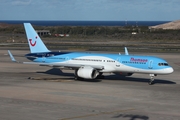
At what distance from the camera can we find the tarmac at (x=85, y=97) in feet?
95.6

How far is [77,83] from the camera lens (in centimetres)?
4494

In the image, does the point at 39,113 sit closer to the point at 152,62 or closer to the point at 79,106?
the point at 79,106

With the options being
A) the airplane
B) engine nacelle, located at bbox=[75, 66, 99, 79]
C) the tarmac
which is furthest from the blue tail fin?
engine nacelle, located at bbox=[75, 66, 99, 79]

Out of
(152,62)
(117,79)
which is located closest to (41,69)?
(117,79)

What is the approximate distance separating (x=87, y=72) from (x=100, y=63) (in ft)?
7.59

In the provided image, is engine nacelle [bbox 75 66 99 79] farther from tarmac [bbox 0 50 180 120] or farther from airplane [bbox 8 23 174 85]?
tarmac [bbox 0 50 180 120]

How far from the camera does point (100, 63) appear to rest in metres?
46.7

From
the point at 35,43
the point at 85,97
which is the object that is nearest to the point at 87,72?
the point at 85,97

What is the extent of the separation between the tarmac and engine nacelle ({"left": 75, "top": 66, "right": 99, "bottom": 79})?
0.78 m

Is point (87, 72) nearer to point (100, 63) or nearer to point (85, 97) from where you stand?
point (100, 63)

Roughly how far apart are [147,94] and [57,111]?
11308 mm

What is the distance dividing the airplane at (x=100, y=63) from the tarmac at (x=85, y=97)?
1235 millimetres

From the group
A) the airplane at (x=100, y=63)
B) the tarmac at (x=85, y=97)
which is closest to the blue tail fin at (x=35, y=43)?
the airplane at (x=100, y=63)

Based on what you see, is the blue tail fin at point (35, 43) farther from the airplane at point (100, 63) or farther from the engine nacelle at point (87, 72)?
the engine nacelle at point (87, 72)
